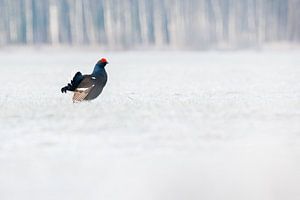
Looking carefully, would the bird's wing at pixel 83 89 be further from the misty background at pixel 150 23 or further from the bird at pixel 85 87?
the misty background at pixel 150 23

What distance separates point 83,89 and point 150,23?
31.6 metres

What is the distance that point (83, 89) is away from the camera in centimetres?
980

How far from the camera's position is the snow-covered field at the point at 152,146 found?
4.91 meters

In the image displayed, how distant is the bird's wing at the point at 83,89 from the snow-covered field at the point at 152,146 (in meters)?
0.12

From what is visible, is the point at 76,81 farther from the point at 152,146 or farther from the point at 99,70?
the point at 152,146

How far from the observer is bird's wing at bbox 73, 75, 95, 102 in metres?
9.80

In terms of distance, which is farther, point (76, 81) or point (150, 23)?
point (150, 23)

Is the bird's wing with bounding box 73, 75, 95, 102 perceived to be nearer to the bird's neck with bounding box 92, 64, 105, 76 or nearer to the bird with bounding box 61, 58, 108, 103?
the bird with bounding box 61, 58, 108, 103

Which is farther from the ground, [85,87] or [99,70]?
[99,70]

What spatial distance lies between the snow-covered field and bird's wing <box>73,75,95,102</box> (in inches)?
4.8

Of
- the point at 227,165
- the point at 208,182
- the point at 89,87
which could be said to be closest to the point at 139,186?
the point at 208,182

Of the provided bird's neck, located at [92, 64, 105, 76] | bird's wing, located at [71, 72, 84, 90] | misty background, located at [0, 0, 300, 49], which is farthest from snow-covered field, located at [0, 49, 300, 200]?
misty background, located at [0, 0, 300, 49]

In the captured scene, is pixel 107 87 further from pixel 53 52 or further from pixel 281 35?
pixel 281 35

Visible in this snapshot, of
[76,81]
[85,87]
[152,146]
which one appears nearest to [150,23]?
[76,81]
